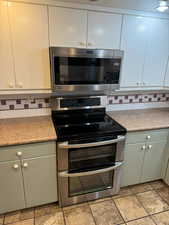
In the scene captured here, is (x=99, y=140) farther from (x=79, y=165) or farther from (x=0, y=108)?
(x=0, y=108)

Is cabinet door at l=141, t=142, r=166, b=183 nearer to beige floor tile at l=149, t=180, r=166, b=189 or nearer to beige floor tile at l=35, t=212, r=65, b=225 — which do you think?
beige floor tile at l=149, t=180, r=166, b=189

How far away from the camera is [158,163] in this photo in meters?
2.06

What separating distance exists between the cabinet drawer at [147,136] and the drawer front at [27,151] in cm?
89

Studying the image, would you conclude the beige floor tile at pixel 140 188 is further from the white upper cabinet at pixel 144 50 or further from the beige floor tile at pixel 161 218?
the white upper cabinet at pixel 144 50

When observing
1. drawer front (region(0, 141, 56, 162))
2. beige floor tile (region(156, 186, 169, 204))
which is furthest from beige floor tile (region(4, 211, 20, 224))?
beige floor tile (region(156, 186, 169, 204))

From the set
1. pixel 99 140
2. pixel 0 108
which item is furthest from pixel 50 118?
pixel 99 140

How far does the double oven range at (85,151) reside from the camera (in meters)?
1.58

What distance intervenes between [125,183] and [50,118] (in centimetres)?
127

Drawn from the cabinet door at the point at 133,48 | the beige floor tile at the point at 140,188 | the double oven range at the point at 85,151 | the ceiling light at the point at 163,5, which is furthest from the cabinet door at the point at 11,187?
the ceiling light at the point at 163,5

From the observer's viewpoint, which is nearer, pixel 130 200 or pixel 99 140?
pixel 99 140

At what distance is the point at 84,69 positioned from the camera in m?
1.66

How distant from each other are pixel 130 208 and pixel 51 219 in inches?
35.8

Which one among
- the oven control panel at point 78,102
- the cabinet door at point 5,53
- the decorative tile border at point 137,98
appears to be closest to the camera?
the cabinet door at point 5,53

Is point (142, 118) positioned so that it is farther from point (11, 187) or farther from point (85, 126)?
point (11, 187)
